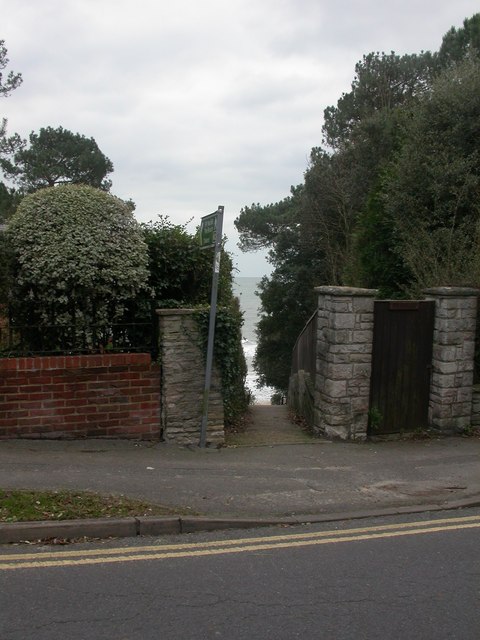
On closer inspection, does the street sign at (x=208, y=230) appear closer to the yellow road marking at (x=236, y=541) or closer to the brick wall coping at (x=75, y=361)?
the brick wall coping at (x=75, y=361)

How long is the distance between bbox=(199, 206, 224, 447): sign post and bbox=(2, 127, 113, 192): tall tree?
30.4 metres

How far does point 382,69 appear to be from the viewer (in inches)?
1251

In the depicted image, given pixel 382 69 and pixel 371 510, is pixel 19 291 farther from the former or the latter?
pixel 382 69

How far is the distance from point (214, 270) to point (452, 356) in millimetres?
3721

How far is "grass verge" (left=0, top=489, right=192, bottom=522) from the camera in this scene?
200 inches

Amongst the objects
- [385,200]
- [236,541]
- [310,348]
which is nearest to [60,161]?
[385,200]

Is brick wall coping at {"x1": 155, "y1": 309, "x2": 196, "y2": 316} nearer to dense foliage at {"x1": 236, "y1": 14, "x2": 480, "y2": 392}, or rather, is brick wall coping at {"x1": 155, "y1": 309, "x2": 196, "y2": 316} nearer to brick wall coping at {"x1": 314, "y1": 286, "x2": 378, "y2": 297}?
brick wall coping at {"x1": 314, "y1": 286, "x2": 378, "y2": 297}

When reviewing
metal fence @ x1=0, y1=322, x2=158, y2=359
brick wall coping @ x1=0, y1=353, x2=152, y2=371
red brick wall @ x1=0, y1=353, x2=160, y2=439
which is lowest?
red brick wall @ x1=0, y1=353, x2=160, y2=439

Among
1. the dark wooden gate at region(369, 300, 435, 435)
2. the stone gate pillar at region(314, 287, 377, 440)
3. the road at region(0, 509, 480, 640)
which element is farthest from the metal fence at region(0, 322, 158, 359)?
the road at region(0, 509, 480, 640)

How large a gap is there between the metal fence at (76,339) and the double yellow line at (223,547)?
11.5 ft

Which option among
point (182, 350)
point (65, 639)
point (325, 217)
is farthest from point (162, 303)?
point (325, 217)

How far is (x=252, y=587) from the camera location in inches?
165

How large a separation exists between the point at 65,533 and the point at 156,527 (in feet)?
2.35

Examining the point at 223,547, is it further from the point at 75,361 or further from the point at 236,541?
the point at 75,361
